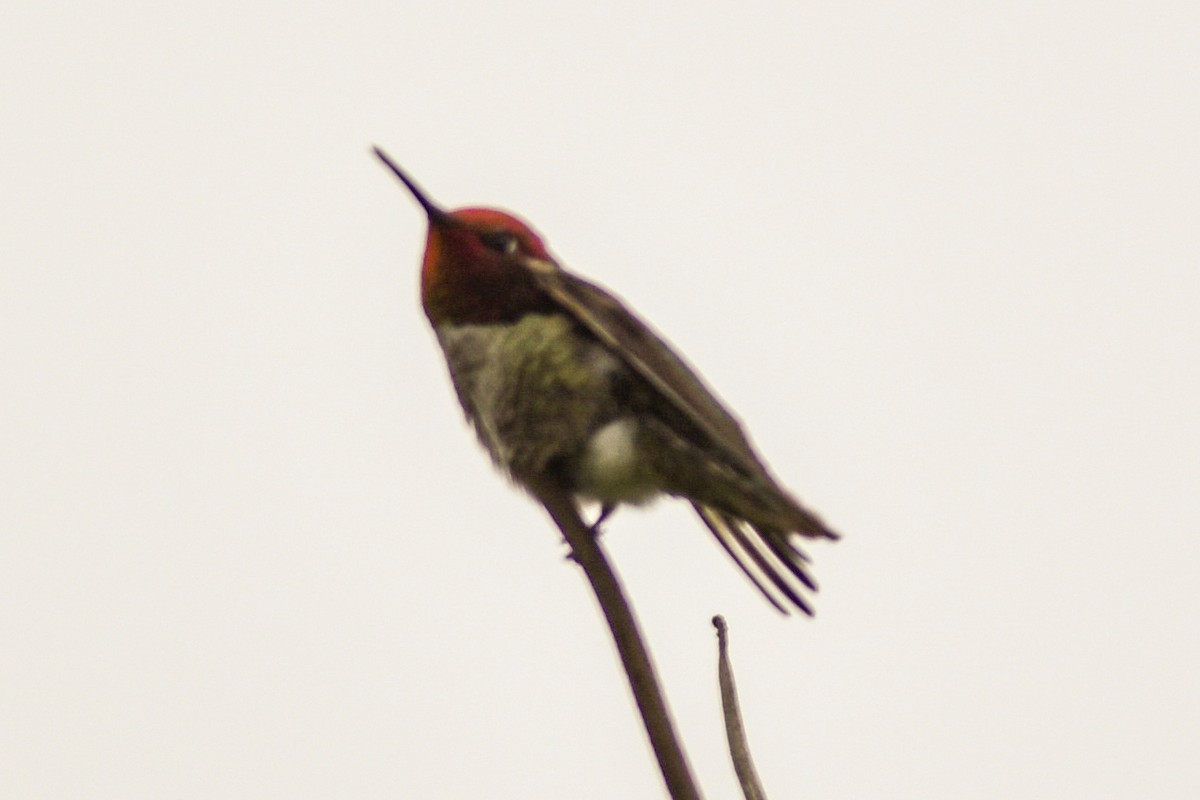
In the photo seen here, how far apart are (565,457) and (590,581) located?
4.35 ft

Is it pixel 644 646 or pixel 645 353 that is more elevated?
pixel 645 353

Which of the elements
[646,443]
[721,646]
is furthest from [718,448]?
[721,646]

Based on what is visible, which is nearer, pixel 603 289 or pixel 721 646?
pixel 721 646

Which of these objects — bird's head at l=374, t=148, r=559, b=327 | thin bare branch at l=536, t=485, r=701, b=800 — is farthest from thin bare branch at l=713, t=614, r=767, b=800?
bird's head at l=374, t=148, r=559, b=327

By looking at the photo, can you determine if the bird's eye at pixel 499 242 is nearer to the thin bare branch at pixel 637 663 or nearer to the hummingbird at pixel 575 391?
the hummingbird at pixel 575 391

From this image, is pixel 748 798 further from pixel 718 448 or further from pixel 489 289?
pixel 489 289

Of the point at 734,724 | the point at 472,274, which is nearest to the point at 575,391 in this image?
the point at 472,274

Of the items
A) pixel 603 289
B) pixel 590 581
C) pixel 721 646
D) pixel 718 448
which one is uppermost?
pixel 603 289

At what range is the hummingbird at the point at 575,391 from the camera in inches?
147

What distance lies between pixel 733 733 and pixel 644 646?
28cm

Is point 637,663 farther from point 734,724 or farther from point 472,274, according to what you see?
point 472,274


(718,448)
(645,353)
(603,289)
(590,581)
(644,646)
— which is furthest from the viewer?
(603,289)

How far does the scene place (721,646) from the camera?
2.53m

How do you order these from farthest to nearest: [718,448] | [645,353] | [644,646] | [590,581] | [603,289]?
[603,289] < [645,353] < [718,448] < [590,581] < [644,646]
